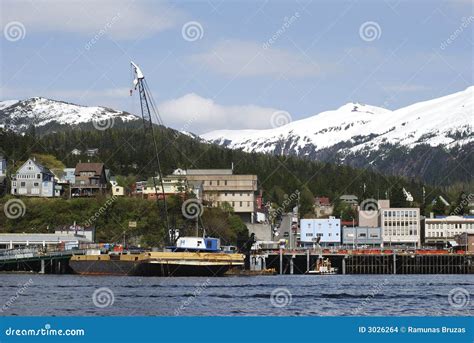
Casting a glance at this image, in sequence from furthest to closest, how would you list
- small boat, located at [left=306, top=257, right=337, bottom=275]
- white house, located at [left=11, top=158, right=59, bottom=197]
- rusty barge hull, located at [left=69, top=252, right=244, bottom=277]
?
white house, located at [left=11, top=158, right=59, bottom=197] < small boat, located at [left=306, top=257, right=337, bottom=275] < rusty barge hull, located at [left=69, top=252, right=244, bottom=277]

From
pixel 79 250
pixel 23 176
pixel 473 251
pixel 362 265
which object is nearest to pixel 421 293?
pixel 79 250

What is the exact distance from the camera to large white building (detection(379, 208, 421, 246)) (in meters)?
184

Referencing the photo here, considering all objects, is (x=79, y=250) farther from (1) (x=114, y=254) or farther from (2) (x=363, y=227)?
(2) (x=363, y=227)

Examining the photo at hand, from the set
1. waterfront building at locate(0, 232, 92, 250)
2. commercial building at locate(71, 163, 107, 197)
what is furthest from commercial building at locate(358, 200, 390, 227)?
waterfront building at locate(0, 232, 92, 250)

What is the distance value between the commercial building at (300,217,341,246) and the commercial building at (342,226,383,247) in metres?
1.94

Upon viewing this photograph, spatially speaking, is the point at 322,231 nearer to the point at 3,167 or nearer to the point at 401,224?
the point at 401,224

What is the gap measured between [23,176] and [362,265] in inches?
2239

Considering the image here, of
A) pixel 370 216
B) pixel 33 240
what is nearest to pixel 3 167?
pixel 33 240

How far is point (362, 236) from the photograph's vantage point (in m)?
183

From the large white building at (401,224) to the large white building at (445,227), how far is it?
3782 mm

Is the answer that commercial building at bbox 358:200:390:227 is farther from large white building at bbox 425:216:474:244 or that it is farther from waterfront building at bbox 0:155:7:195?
waterfront building at bbox 0:155:7:195

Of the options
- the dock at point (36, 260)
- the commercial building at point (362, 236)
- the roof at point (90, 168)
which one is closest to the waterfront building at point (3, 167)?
the roof at point (90, 168)

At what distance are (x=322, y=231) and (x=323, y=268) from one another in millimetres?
43217

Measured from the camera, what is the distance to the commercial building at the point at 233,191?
17300cm
